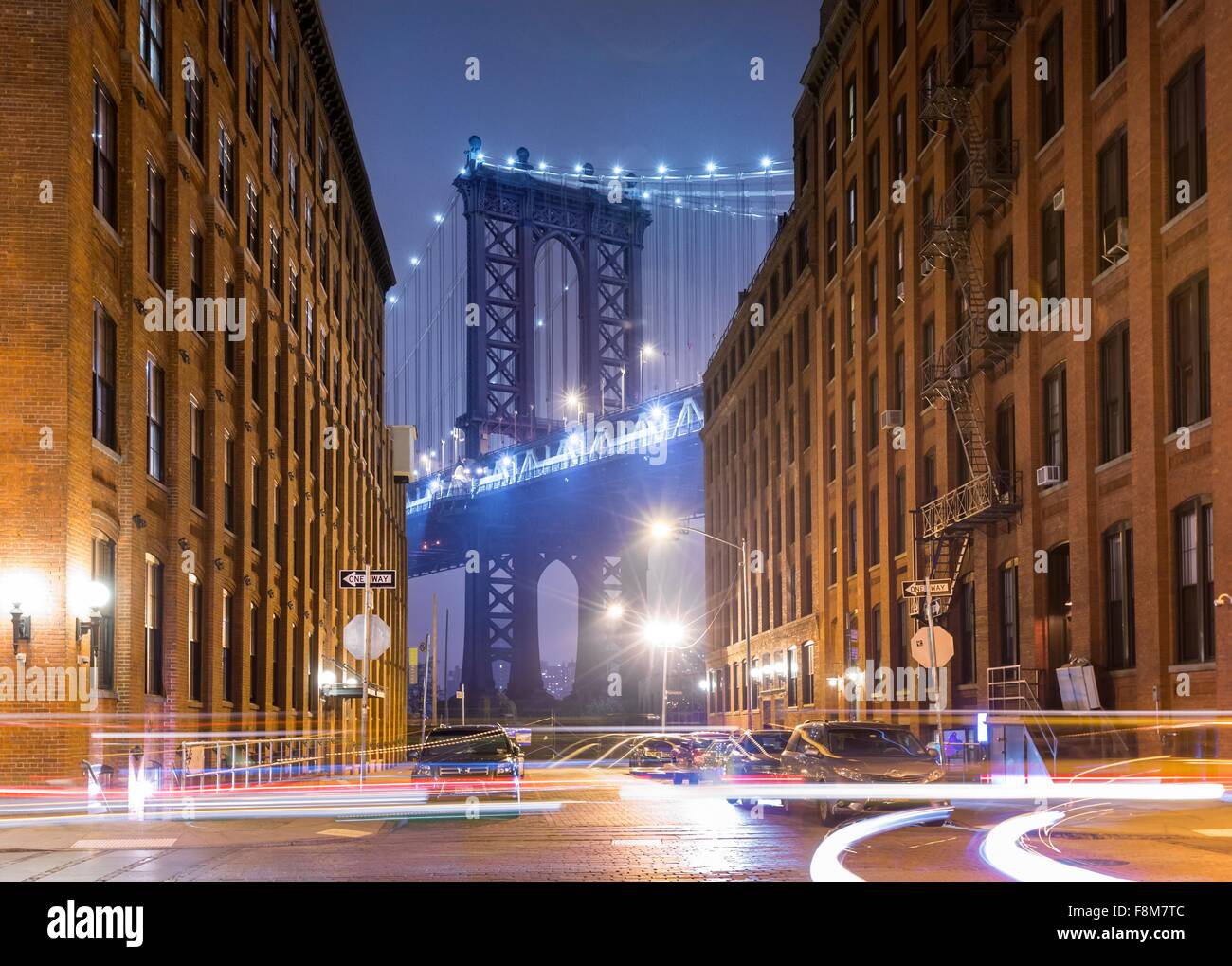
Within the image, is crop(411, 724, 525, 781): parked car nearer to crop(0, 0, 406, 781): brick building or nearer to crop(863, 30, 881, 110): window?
crop(0, 0, 406, 781): brick building

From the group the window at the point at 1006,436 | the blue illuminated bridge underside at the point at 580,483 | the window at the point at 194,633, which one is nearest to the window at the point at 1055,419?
the window at the point at 1006,436

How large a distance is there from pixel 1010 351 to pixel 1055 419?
2.52m

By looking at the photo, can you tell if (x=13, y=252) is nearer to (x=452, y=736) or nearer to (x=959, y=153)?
(x=452, y=736)

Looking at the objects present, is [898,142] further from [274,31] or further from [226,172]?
[226,172]

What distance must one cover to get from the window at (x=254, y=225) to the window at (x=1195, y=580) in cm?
2379

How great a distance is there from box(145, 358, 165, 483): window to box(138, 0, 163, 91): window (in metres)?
5.50

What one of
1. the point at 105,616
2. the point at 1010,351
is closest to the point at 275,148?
the point at 1010,351

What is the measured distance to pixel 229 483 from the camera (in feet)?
113

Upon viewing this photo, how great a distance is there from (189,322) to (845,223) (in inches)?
1065

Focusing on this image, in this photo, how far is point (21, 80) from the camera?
73.2ft

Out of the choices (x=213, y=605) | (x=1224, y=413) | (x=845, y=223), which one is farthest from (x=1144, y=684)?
(x=845, y=223)

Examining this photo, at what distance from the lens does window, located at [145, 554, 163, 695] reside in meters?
26.9

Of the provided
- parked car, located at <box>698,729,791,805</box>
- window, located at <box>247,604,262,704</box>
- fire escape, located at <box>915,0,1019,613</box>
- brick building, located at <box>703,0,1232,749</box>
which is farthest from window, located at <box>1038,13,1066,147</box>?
window, located at <box>247,604,262,704</box>

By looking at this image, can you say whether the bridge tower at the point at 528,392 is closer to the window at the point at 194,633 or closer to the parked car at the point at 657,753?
the parked car at the point at 657,753
